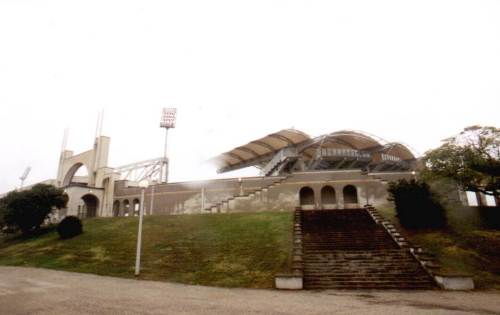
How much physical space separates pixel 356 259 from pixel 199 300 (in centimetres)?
903

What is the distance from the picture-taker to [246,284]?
13.7 metres

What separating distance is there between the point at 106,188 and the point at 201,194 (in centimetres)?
1528

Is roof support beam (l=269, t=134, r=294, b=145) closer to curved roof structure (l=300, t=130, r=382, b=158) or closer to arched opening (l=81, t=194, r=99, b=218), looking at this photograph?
curved roof structure (l=300, t=130, r=382, b=158)

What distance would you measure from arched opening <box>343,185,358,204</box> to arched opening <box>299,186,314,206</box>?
343cm

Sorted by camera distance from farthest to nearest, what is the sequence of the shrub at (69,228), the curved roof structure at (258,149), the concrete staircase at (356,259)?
the curved roof structure at (258,149), the shrub at (69,228), the concrete staircase at (356,259)

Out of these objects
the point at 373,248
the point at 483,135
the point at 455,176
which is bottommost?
the point at 373,248

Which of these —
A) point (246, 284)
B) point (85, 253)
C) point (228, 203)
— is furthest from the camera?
point (228, 203)

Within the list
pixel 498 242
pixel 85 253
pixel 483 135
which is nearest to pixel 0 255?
pixel 85 253

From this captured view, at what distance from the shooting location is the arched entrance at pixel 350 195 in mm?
33869

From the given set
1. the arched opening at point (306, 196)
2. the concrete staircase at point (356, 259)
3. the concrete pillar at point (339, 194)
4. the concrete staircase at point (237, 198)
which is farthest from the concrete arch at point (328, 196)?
the concrete staircase at point (356, 259)

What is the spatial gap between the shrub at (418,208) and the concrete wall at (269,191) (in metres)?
11.3

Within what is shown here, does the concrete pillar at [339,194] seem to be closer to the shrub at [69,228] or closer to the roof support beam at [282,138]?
the roof support beam at [282,138]

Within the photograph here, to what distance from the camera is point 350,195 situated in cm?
3441

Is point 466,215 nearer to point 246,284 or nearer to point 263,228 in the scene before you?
point 263,228
